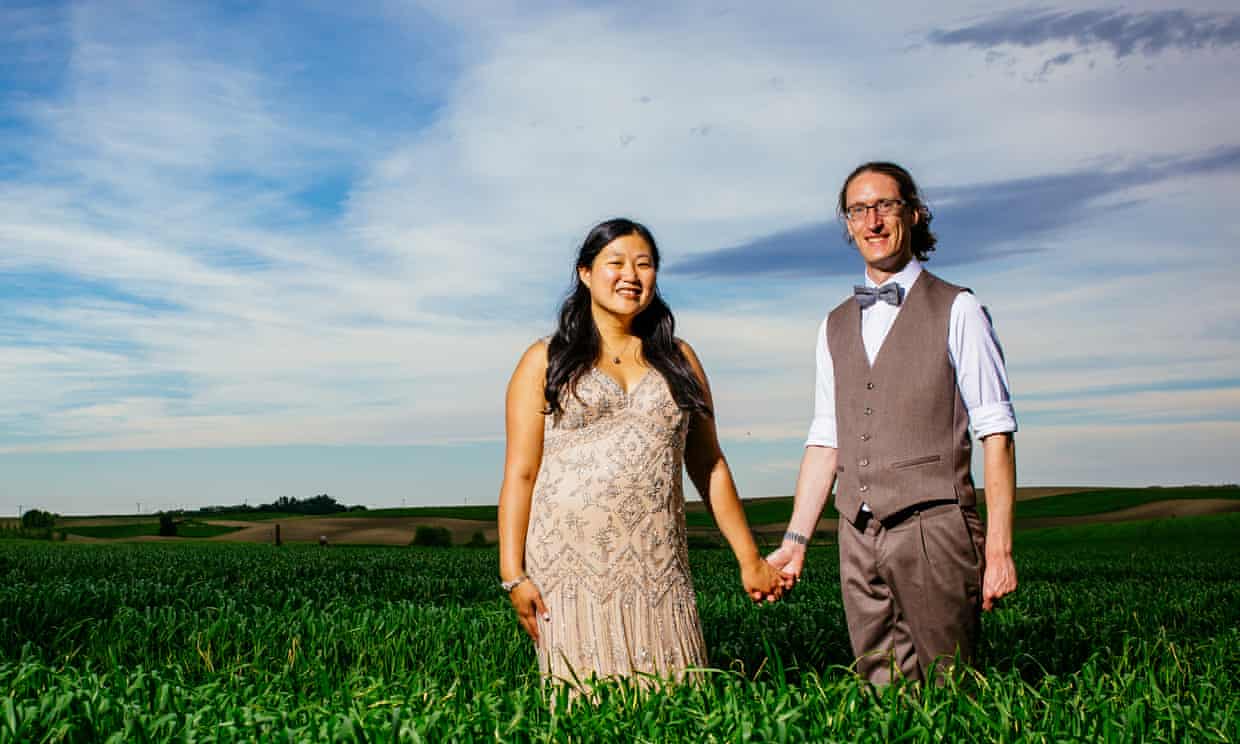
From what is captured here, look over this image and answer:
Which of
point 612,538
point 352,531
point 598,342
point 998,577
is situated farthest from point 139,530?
point 998,577

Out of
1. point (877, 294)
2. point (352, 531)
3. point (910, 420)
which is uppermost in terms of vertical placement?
point (877, 294)

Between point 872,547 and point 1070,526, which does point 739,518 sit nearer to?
point 872,547

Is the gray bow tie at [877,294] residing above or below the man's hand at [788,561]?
above

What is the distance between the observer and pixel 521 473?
A: 14.7 feet

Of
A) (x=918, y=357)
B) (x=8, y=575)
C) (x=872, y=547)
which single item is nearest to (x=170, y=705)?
(x=872, y=547)

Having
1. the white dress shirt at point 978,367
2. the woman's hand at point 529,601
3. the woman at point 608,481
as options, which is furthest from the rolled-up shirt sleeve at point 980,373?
the woman's hand at point 529,601

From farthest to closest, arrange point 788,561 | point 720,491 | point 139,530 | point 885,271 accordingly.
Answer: point 139,530 < point 788,561 < point 720,491 < point 885,271

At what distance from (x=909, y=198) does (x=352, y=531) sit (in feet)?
103

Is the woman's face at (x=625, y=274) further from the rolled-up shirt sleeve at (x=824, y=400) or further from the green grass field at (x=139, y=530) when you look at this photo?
the green grass field at (x=139, y=530)

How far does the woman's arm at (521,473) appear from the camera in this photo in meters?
4.45

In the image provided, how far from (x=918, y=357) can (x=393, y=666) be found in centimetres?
447

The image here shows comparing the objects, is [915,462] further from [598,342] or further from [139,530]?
[139,530]

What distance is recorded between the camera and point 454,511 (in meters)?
48.0

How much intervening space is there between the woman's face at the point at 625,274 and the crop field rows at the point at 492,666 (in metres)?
1.57
